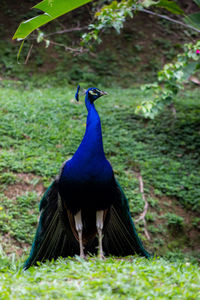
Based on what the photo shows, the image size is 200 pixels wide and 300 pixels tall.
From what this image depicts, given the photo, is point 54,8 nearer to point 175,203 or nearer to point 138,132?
point 175,203

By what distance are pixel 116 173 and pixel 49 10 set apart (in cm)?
394

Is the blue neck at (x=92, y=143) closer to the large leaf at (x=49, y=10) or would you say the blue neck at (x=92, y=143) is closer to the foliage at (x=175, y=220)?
the large leaf at (x=49, y=10)

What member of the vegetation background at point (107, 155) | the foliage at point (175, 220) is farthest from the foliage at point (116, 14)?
the foliage at point (175, 220)

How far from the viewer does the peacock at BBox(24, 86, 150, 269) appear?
11.9ft

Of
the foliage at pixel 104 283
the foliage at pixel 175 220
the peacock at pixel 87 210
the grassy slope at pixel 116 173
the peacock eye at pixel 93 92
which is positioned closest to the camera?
the foliage at pixel 104 283

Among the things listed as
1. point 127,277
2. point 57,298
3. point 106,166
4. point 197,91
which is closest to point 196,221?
point 106,166

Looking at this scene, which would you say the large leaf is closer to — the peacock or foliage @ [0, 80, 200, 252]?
the peacock

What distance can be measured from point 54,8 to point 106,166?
146cm

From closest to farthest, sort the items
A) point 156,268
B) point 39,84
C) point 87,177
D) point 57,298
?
point 57,298 → point 156,268 → point 87,177 → point 39,84

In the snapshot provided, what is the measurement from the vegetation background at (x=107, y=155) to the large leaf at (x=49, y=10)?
69cm

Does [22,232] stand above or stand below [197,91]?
below

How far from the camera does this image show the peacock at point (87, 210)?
3.64 m

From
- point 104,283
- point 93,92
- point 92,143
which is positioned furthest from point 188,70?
point 104,283

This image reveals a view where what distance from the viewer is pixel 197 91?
10266 mm
